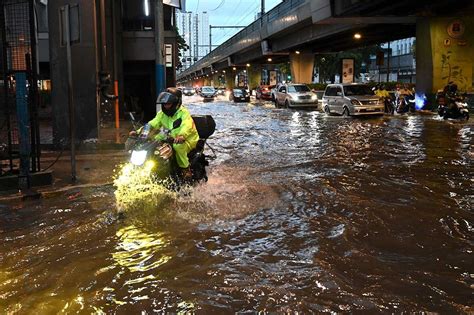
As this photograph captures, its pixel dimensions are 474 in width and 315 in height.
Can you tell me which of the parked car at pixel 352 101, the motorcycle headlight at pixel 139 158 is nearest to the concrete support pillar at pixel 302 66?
the parked car at pixel 352 101

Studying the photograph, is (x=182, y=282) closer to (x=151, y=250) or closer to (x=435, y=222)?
(x=151, y=250)

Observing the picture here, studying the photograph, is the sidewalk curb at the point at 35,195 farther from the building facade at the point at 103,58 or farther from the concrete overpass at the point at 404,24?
the concrete overpass at the point at 404,24

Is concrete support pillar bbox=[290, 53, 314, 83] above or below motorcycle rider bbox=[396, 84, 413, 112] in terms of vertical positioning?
above

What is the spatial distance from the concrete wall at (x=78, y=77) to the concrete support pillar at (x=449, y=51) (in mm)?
21473

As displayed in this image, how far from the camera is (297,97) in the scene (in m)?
37.5

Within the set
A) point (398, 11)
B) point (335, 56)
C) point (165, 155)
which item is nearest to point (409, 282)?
point (165, 155)

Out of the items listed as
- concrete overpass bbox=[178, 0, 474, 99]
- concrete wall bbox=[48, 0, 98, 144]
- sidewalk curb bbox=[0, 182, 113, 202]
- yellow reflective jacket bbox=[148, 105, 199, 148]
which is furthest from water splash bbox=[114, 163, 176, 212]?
concrete overpass bbox=[178, 0, 474, 99]

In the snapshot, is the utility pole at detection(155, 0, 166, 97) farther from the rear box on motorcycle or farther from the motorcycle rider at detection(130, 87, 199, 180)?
the motorcycle rider at detection(130, 87, 199, 180)

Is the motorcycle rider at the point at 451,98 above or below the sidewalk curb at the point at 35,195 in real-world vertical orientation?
above

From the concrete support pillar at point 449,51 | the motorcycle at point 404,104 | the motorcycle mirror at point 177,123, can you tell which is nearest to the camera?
the motorcycle mirror at point 177,123

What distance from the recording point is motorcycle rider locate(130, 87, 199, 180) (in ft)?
25.2

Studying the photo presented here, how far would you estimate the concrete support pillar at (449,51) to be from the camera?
95.9 feet

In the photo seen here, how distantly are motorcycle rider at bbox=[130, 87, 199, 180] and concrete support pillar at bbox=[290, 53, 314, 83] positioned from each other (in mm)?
46827

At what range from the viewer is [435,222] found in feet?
22.9
